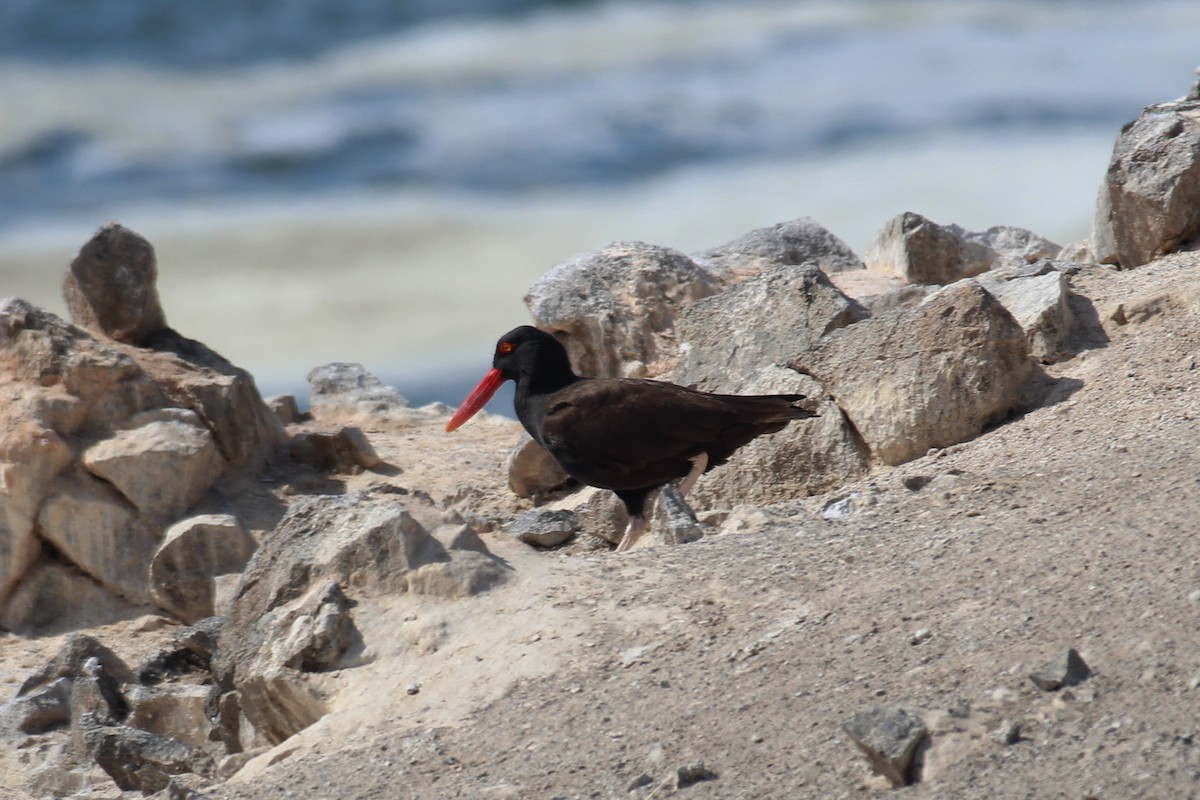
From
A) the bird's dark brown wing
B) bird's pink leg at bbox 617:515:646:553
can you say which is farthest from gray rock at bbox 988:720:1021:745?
bird's pink leg at bbox 617:515:646:553

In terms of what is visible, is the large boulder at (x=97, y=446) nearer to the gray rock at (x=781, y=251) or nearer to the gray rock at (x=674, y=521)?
the gray rock at (x=674, y=521)

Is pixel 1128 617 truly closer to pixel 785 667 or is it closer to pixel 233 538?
pixel 785 667

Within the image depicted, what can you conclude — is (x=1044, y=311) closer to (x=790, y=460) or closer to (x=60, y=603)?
(x=790, y=460)

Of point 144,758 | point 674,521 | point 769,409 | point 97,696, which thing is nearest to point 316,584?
point 144,758

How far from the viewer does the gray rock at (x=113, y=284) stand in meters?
9.81

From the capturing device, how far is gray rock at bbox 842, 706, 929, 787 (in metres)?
4.00

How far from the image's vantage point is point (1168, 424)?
6242 millimetres

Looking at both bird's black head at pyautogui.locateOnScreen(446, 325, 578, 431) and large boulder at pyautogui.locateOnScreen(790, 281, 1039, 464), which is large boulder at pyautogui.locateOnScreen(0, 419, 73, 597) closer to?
bird's black head at pyautogui.locateOnScreen(446, 325, 578, 431)

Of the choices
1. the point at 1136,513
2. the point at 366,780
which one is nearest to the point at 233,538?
the point at 366,780

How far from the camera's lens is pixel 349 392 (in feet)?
39.2

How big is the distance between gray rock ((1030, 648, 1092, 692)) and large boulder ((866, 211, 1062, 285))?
19.9 feet

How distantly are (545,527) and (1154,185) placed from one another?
3.89 meters

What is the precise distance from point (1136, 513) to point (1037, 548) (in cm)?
40

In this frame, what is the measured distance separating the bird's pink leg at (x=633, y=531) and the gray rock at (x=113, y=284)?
4003 mm
